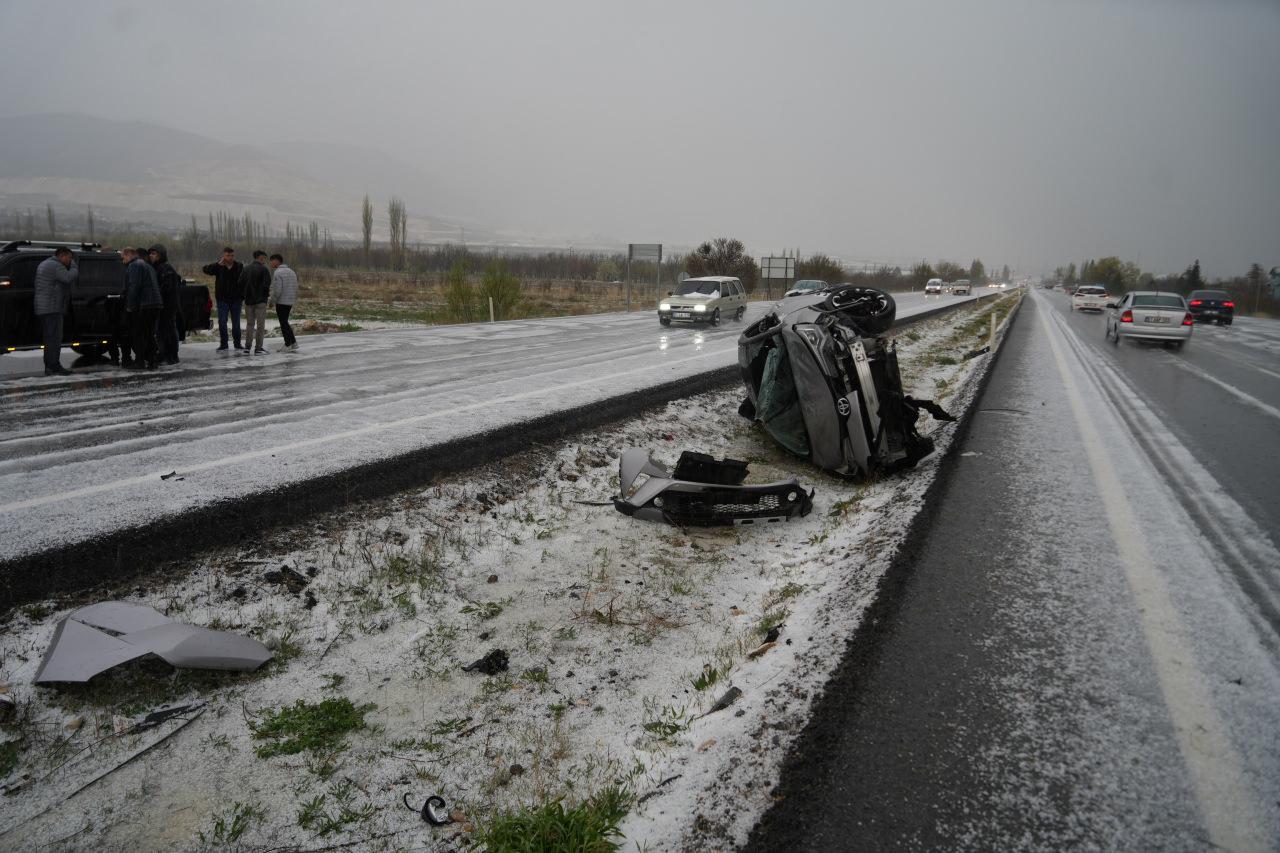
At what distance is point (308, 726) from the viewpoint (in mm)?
3146

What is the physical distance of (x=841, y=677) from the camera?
10.5 ft

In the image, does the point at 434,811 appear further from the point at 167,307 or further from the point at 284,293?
the point at 284,293

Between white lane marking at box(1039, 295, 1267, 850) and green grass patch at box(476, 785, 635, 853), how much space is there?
1.96 meters

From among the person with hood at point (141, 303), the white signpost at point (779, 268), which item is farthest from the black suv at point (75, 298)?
the white signpost at point (779, 268)

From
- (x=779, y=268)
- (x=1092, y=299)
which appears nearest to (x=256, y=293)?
(x=779, y=268)

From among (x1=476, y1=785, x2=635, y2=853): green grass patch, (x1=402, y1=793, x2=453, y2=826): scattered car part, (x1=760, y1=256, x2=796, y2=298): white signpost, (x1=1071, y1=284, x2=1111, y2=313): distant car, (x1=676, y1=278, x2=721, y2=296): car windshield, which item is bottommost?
(x1=402, y1=793, x2=453, y2=826): scattered car part

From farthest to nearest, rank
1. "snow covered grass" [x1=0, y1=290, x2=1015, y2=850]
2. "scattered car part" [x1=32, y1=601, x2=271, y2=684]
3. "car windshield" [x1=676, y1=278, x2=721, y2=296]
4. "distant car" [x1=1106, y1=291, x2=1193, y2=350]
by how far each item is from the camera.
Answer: "car windshield" [x1=676, y1=278, x2=721, y2=296] < "distant car" [x1=1106, y1=291, x2=1193, y2=350] < "scattered car part" [x1=32, y1=601, x2=271, y2=684] < "snow covered grass" [x1=0, y1=290, x2=1015, y2=850]

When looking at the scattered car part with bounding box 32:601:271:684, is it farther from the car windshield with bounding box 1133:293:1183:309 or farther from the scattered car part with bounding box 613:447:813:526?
the car windshield with bounding box 1133:293:1183:309

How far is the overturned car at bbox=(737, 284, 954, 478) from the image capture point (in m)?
6.79

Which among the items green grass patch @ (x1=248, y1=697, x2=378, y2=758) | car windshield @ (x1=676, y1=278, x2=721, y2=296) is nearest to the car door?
green grass patch @ (x1=248, y1=697, x2=378, y2=758)

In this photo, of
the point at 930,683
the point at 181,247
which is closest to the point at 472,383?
the point at 930,683

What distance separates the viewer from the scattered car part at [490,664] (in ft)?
12.0

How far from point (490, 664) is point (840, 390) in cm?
447

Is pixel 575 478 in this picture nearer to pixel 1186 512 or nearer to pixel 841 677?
pixel 841 677
